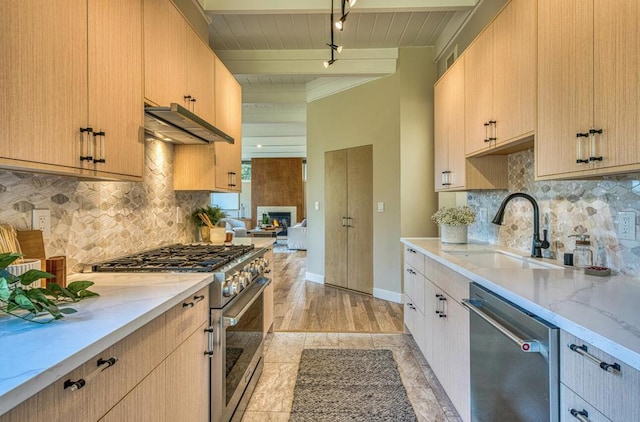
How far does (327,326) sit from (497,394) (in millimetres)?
2237

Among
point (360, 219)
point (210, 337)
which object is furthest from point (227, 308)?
point (360, 219)

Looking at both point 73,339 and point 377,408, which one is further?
point 377,408

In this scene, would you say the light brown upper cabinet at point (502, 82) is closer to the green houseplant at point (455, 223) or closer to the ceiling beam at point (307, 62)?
the green houseplant at point (455, 223)

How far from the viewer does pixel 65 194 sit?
1609mm

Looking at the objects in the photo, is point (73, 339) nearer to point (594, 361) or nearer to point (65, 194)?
point (65, 194)

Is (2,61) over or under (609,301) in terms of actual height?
over

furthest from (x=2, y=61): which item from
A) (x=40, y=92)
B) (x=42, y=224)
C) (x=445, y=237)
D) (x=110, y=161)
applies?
(x=445, y=237)

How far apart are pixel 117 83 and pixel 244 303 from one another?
127 cm

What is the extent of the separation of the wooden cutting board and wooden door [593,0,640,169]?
2.17 m

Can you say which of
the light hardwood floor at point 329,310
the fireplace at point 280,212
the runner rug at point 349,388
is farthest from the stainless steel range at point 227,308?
the fireplace at point 280,212

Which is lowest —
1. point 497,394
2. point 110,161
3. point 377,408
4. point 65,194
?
point 377,408

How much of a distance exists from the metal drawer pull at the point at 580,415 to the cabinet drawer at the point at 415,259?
5.26 ft

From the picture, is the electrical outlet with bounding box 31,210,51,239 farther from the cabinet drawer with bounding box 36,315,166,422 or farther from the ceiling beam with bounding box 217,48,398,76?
the ceiling beam with bounding box 217,48,398,76

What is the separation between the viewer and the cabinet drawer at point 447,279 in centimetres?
181
